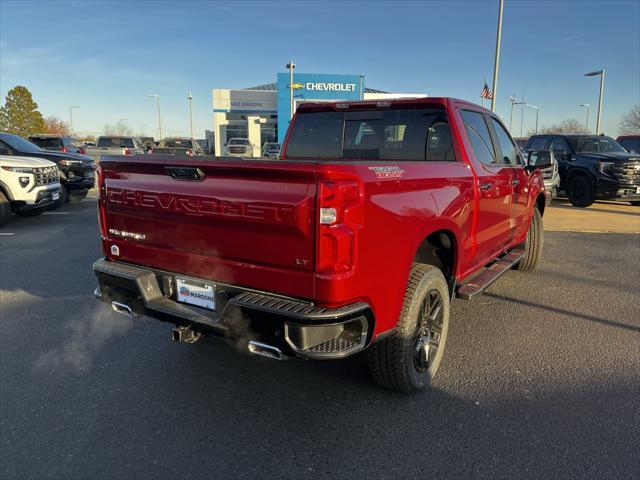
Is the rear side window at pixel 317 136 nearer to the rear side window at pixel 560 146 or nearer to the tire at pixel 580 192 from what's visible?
the tire at pixel 580 192

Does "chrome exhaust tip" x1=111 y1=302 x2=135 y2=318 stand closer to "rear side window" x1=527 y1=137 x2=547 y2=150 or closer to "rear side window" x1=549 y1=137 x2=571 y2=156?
"rear side window" x1=549 y1=137 x2=571 y2=156

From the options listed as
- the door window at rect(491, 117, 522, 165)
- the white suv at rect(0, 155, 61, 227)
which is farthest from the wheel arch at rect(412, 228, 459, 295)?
the white suv at rect(0, 155, 61, 227)

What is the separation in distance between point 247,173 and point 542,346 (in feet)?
9.68

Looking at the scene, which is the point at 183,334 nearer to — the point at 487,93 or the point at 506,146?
the point at 506,146

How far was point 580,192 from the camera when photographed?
12.6 m

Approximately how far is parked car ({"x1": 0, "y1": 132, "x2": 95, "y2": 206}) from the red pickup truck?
9.44 m

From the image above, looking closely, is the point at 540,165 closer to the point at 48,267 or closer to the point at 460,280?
the point at 460,280

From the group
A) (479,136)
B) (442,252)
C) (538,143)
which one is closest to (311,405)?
(442,252)

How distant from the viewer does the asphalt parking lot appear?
2500mm

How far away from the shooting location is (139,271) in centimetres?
310

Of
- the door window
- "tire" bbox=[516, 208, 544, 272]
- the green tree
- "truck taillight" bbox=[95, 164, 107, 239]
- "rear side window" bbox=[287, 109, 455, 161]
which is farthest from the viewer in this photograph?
the green tree

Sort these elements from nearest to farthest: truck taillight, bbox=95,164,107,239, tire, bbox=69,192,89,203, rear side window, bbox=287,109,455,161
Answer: truck taillight, bbox=95,164,107,239, rear side window, bbox=287,109,455,161, tire, bbox=69,192,89,203

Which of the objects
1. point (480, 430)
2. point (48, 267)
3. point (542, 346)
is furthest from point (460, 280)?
point (48, 267)

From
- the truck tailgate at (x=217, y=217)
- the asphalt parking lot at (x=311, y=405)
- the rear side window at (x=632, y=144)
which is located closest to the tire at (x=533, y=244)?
the asphalt parking lot at (x=311, y=405)
